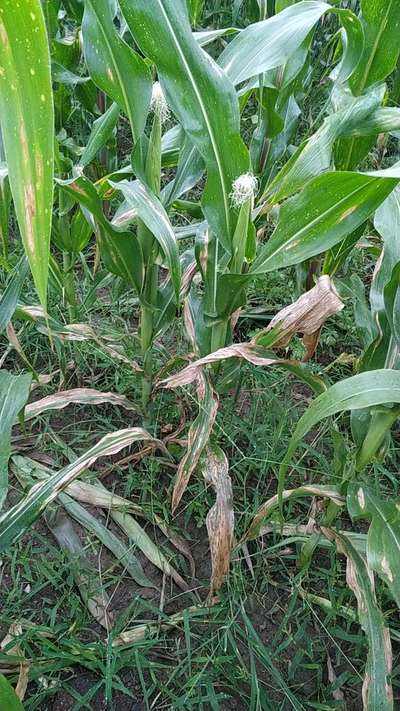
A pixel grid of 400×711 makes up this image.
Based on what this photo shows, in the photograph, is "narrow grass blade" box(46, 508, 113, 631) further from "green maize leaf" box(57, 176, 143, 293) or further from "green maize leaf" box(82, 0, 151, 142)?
"green maize leaf" box(82, 0, 151, 142)

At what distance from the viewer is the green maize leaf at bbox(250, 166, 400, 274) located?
2.60 ft

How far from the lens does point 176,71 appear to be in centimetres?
84

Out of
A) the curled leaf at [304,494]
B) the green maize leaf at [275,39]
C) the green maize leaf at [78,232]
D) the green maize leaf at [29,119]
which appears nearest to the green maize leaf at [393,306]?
the curled leaf at [304,494]

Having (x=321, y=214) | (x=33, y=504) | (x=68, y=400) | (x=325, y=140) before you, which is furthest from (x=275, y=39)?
(x=33, y=504)

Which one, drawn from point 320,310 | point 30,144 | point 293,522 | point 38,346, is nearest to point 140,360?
point 38,346

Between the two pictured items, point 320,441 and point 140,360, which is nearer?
point 320,441

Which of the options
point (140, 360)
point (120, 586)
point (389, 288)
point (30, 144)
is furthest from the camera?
point (140, 360)

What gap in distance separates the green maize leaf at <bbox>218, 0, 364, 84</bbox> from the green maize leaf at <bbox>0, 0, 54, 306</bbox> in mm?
598

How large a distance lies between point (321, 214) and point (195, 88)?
23 centimetres

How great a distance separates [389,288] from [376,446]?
0.75ft

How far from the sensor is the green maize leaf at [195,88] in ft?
2.65

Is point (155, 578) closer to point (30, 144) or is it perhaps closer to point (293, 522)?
point (293, 522)

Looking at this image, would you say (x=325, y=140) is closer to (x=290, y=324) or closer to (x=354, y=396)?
(x=290, y=324)

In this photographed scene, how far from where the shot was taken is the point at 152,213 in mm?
914
